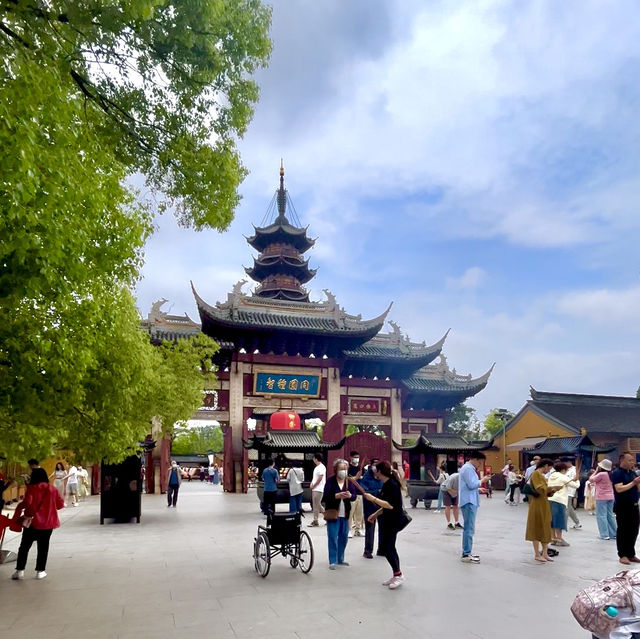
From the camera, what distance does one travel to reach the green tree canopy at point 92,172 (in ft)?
15.2

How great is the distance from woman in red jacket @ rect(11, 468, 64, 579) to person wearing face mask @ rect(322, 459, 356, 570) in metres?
3.65

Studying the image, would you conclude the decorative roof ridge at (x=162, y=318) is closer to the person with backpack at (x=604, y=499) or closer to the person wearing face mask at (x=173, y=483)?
the person wearing face mask at (x=173, y=483)

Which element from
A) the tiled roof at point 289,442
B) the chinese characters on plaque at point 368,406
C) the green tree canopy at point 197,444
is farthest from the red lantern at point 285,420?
the green tree canopy at point 197,444

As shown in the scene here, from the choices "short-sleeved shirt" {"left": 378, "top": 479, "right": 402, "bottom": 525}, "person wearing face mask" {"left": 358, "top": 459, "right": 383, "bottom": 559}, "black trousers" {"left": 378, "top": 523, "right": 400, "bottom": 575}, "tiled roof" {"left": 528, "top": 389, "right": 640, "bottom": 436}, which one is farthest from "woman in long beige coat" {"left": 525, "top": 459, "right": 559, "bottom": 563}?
"tiled roof" {"left": 528, "top": 389, "right": 640, "bottom": 436}

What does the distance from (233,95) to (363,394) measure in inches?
938

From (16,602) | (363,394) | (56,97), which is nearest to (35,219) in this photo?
(56,97)

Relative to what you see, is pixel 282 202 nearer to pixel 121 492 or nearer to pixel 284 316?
pixel 284 316

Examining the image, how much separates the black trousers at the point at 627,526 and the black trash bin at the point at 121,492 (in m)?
10.7

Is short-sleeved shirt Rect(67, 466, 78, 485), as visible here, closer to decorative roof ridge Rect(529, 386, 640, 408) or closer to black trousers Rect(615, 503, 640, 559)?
black trousers Rect(615, 503, 640, 559)

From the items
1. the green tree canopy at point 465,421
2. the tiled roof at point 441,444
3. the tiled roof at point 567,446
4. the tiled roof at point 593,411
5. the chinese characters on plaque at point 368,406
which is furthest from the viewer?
the green tree canopy at point 465,421

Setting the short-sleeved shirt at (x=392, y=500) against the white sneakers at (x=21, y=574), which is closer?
the short-sleeved shirt at (x=392, y=500)

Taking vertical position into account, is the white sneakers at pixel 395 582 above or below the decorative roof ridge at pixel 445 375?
below

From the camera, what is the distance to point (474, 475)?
9.15 m

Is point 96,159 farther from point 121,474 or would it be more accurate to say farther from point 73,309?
point 121,474
